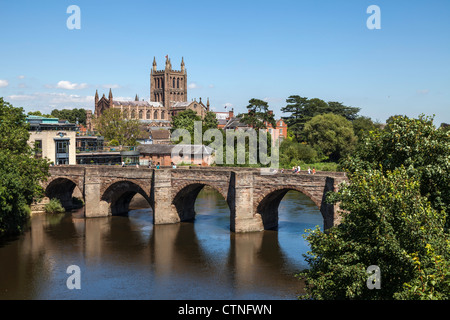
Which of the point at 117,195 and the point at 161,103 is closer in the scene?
the point at 117,195

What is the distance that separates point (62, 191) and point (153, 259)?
3001 centimetres

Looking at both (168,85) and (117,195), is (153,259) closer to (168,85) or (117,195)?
(117,195)

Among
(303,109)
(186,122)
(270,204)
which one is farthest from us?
(303,109)

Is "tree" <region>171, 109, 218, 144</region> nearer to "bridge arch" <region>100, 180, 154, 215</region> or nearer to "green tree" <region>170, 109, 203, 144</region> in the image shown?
"green tree" <region>170, 109, 203, 144</region>

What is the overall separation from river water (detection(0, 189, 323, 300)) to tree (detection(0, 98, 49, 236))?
258 centimetres

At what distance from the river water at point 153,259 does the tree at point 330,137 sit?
42900 mm

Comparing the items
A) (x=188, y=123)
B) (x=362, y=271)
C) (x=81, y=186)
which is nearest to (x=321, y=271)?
(x=362, y=271)

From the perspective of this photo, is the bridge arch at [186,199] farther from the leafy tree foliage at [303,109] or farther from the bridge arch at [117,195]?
the leafy tree foliage at [303,109]

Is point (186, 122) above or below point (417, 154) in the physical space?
above

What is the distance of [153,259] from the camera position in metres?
→ 40.5

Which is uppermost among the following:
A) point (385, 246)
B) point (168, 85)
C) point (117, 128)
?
point (168, 85)

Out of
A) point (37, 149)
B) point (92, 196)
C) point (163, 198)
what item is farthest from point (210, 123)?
point (163, 198)

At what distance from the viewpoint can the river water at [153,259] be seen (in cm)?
3231
